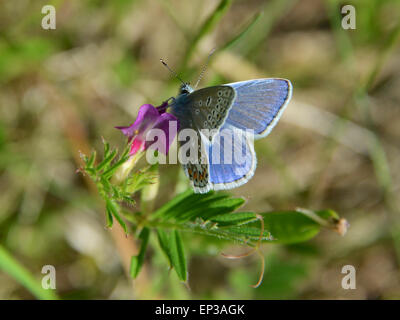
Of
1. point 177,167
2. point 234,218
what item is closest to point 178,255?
point 234,218

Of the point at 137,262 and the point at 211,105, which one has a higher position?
the point at 211,105

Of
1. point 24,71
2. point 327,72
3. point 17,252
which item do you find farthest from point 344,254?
point 24,71

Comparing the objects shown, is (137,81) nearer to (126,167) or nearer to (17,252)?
(17,252)

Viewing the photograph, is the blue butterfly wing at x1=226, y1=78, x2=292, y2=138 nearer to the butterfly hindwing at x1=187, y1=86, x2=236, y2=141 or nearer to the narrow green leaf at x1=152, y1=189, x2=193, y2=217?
the butterfly hindwing at x1=187, y1=86, x2=236, y2=141

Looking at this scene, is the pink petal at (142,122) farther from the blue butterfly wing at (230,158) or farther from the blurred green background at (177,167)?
the blurred green background at (177,167)

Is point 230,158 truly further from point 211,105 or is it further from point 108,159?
point 108,159

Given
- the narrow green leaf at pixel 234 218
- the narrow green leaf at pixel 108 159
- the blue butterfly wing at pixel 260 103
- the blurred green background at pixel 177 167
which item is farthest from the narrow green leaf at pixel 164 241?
the blurred green background at pixel 177 167
